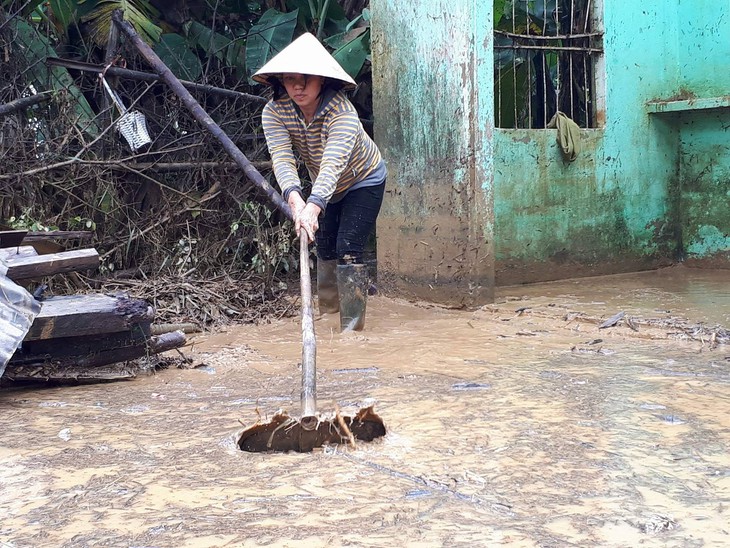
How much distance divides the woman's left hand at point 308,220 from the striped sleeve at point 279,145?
1.20 feet

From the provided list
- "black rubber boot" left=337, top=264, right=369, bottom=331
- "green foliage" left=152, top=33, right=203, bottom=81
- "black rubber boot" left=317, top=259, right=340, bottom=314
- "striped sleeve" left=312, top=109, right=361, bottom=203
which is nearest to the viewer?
"striped sleeve" left=312, top=109, right=361, bottom=203

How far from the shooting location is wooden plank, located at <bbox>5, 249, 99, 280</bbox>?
3.47m

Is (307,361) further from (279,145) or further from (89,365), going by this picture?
(279,145)

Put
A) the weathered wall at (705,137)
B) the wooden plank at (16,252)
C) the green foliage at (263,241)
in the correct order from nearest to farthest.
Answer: the wooden plank at (16,252) < the green foliage at (263,241) < the weathered wall at (705,137)

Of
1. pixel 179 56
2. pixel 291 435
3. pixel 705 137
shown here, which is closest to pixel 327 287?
pixel 179 56

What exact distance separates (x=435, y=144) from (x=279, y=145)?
1409 millimetres

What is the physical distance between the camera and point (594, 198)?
6.46 m

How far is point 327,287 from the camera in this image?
16.8 feet

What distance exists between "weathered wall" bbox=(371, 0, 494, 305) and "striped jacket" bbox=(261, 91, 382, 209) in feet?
2.52

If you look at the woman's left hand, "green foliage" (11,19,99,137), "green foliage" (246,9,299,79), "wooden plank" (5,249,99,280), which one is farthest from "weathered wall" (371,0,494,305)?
"wooden plank" (5,249,99,280)

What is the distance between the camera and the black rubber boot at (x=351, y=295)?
4.73 meters

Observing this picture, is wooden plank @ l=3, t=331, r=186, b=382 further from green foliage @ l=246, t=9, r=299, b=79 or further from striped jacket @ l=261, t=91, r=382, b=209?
green foliage @ l=246, t=9, r=299, b=79

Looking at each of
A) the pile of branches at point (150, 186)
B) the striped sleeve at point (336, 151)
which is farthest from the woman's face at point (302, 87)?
the pile of branches at point (150, 186)

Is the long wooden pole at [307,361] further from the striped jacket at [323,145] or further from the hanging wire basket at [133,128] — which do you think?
the hanging wire basket at [133,128]
